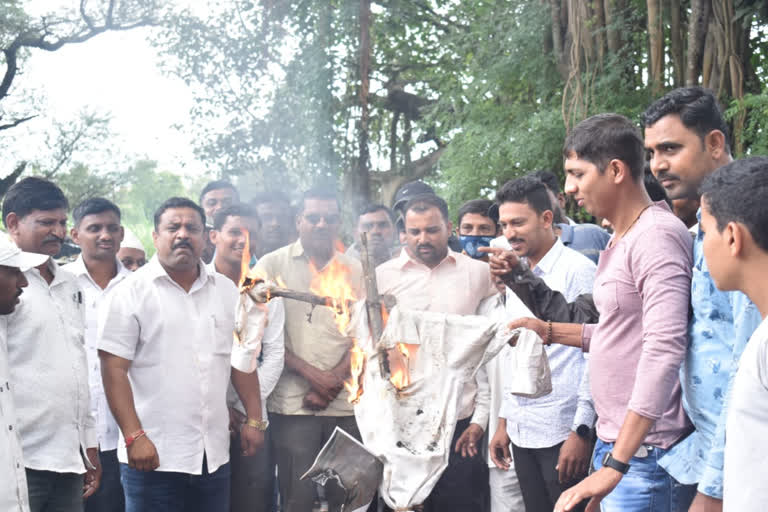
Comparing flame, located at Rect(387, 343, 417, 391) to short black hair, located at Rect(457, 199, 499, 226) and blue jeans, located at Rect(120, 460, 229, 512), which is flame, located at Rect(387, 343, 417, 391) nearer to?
blue jeans, located at Rect(120, 460, 229, 512)

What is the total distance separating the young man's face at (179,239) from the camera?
443cm

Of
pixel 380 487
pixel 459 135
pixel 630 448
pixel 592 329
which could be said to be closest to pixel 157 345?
pixel 380 487

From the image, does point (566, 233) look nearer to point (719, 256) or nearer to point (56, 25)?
point (719, 256)

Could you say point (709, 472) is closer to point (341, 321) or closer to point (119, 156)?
point (341, 321)

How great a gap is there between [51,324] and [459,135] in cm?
678

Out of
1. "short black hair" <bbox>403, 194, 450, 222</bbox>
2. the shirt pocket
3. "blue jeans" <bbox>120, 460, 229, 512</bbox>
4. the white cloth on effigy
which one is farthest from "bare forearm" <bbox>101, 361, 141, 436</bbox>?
"short black hair" <bbox>403, 194, 450, 222</bbox>

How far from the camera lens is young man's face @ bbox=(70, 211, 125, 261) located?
→ 523 centimetres

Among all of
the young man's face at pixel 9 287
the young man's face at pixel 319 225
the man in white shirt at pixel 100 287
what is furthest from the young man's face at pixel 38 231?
the young man's face at pixel 319 225

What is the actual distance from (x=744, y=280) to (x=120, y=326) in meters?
3.19

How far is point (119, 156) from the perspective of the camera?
32344 millimetres

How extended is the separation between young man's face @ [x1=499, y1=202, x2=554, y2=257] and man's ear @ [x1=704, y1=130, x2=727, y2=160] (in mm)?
1418

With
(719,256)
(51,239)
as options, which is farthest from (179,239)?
(719,256)

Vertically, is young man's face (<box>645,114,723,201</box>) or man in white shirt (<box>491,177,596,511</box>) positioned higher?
young man's face (<box>645,114,723,201</box>)

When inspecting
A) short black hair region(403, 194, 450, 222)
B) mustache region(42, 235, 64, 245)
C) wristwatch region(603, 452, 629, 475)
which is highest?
short black hair region(403, 194, 450, 222)
